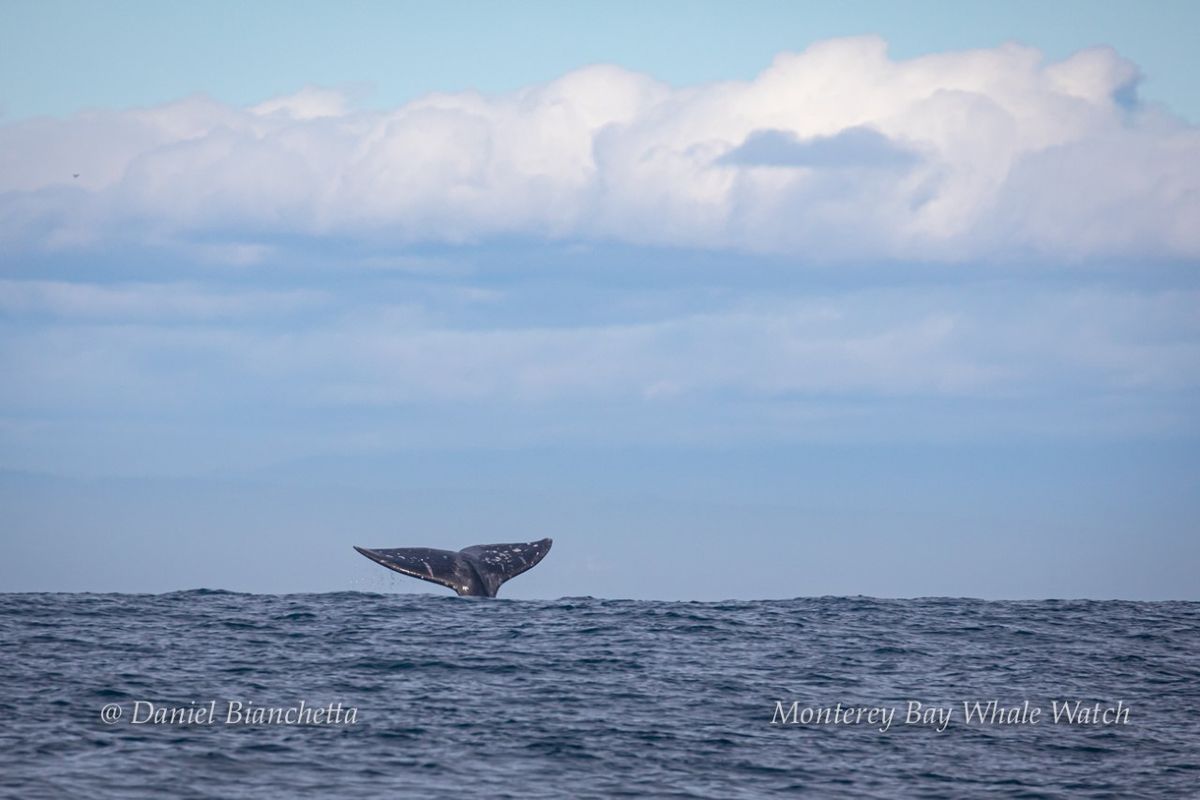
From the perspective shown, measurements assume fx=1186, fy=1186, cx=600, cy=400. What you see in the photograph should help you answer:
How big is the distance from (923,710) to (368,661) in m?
10.5

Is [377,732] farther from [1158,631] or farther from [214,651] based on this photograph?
[1158,631]

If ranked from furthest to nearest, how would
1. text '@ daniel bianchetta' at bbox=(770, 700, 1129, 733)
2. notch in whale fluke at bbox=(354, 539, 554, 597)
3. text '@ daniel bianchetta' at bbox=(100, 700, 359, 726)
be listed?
notch in whale fluke at bbox=(354, 539, 554, 597)
text '@ daniel bianchetta' at bbox=(770, 700, 1129, 733)
text '@ daniel bianchetta' at bbox=(100, 700, 359, 726)

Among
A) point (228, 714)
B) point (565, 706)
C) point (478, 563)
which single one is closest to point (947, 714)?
point (565, 706)

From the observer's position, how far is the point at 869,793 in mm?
15859

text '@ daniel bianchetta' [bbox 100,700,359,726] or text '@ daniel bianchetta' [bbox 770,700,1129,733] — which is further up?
text '@ daniel bianchetta' [bbox 770,700,1129,733]

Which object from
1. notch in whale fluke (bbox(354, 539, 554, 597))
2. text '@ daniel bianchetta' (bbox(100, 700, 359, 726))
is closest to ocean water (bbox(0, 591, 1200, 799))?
text '@ daniel bianchetta' (bbox(100, 700, 359, 726))

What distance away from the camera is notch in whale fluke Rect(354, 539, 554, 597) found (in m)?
29.8

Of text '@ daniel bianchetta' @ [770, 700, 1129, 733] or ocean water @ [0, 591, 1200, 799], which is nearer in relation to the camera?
ocean water @ [0, 591, 1200, 799]

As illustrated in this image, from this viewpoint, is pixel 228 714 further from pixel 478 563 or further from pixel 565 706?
pixel 478 563

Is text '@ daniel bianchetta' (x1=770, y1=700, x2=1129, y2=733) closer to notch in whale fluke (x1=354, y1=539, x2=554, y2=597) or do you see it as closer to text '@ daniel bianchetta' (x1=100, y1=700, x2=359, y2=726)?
text '@ daniel bianchetta' (x1=100, y1=700, x2=359, y2=726)

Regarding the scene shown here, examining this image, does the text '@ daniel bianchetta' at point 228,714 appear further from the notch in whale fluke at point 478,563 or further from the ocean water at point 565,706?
the notch in whale fluke at point 478,563

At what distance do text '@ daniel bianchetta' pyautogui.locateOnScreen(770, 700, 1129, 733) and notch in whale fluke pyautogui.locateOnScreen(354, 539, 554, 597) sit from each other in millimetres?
11594

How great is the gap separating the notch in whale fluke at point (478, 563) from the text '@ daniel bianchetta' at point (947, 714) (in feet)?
38.0

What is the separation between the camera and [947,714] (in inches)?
806
